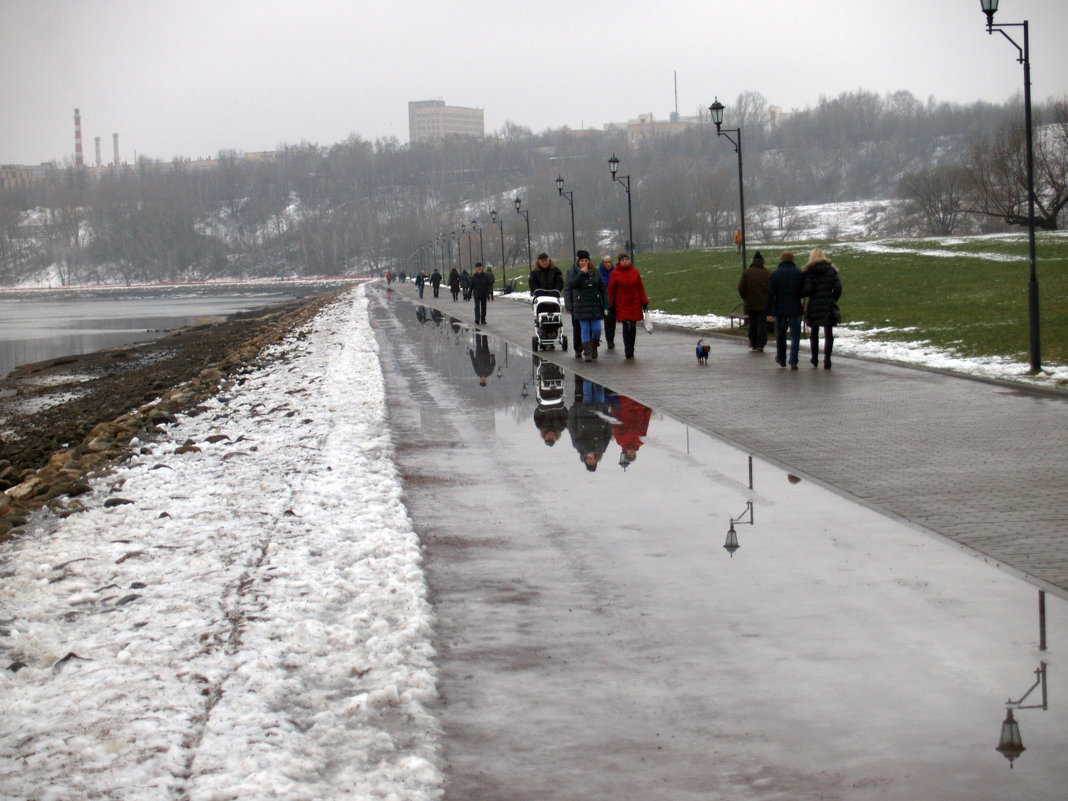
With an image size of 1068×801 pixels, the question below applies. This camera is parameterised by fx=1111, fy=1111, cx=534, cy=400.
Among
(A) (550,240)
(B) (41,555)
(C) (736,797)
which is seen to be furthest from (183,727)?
(A) (550,240)

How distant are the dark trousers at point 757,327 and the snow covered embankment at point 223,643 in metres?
12.0

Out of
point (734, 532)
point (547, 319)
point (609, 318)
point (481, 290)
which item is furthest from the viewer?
point (481, 290)

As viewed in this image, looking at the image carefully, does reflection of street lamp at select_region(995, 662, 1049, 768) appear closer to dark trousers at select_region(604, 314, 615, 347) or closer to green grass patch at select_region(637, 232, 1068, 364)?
green grass patch at select_region(637, 232, 1068, 364)

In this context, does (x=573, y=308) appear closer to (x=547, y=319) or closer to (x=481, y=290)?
(x=547, y=319)

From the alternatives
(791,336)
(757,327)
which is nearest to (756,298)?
(757,327)

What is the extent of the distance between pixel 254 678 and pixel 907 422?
8.33m

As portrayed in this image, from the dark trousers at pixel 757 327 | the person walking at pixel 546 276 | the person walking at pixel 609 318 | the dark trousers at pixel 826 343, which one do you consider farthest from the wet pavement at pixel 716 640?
the person walking at pixel 546 276

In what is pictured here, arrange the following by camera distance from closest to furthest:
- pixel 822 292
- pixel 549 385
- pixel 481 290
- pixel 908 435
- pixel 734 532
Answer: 1. pixel 734 532
2. pixel 908 435
3. pixel 549 385
4. pixel 822 292
5. pixel 481 290

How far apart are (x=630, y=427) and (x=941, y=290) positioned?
2002 cm

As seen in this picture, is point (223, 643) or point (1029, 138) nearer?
point (223, 643)

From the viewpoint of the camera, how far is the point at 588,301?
19.5 meters

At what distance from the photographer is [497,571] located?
647 centimetres

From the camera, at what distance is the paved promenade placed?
7.05m

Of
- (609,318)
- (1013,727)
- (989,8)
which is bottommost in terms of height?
(1013,727)
